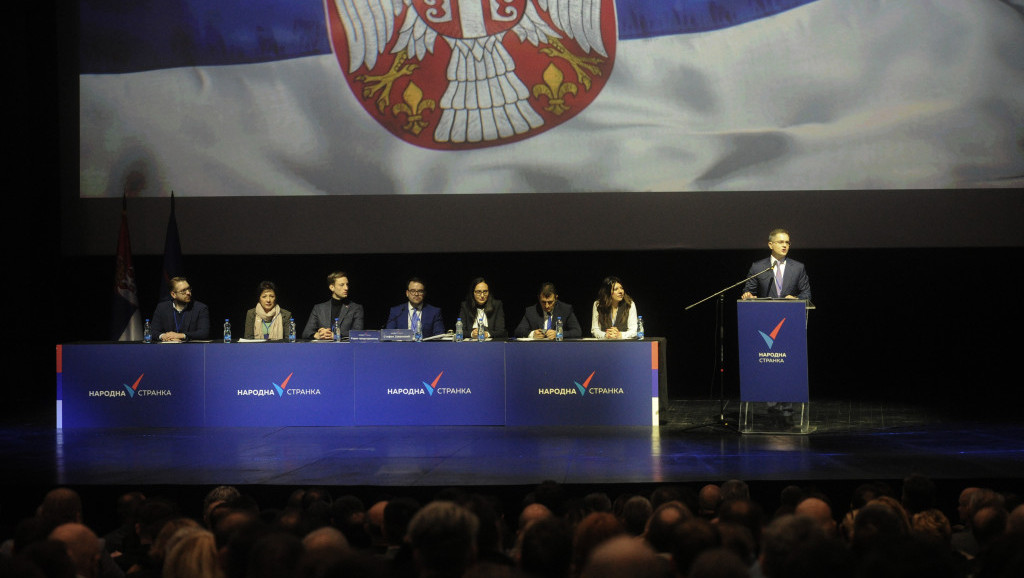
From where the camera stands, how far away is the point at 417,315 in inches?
332

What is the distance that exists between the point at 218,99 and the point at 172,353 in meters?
2.60

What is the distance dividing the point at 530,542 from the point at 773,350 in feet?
15.8

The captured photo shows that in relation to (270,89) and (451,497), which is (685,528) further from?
(270,89)

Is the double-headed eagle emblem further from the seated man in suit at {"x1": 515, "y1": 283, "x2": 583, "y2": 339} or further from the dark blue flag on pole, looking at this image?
the dark blue flag on pole

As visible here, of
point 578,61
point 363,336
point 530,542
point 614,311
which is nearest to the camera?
point 530,542

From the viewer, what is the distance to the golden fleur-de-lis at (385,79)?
9008 mm

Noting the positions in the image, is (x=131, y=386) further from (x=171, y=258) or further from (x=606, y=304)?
(x=606, y=304)

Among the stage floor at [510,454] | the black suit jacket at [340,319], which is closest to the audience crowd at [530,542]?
the stage floor at [510,454]

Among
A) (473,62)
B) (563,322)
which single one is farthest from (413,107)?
(563,322)

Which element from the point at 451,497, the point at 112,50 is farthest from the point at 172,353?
the point at 451,497

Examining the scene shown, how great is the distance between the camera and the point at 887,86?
861 cm

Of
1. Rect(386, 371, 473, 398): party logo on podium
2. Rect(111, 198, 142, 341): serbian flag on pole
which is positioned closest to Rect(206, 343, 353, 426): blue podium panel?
Rect(386, 371, 473, 398): party logo on podium

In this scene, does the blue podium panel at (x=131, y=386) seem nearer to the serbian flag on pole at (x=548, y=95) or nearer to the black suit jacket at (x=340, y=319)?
the black suit jacket at (x=340, y=319)

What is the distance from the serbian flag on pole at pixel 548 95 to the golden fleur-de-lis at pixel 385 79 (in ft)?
0.04
